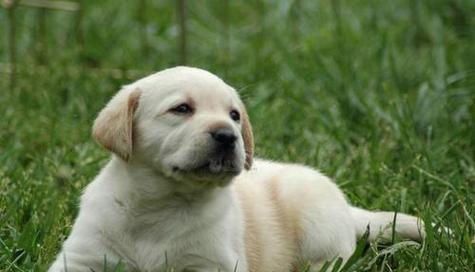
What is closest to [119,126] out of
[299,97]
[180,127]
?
[180,127]

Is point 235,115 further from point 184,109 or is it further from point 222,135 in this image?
point 222,135

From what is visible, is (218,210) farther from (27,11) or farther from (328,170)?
(27,11)

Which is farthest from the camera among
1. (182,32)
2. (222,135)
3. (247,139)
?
(182,32)

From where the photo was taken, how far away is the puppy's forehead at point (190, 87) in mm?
5055

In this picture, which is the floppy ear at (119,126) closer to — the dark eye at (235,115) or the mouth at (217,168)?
the mouth at (217,168)

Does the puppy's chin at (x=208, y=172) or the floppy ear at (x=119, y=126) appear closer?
the puppy's chin at (x=208, y=172)

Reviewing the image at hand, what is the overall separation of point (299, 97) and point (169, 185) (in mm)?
3553

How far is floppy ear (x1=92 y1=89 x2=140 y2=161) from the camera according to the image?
504cm

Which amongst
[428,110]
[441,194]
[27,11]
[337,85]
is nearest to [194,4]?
[27,11]

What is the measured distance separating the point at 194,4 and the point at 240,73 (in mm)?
2082

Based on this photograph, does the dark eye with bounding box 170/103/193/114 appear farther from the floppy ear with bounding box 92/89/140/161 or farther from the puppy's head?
the floppy ear with bounding box 92/89/140/161

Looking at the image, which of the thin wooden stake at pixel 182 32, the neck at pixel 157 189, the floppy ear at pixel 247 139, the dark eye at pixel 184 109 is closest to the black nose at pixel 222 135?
the dark eye at pixel 184 109

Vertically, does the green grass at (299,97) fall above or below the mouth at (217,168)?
below

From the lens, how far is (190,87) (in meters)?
5.07
